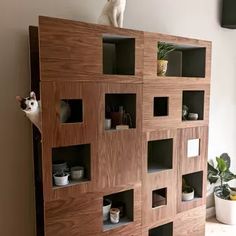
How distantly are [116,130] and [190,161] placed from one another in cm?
73

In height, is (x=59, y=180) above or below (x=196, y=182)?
above

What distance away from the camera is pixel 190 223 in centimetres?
214

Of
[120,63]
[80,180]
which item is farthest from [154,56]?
[80,180]

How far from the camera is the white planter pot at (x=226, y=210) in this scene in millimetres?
2648

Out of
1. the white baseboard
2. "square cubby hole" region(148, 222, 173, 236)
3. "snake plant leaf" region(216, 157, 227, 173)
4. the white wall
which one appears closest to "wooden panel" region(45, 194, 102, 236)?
the white wall

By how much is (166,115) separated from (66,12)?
933 mm

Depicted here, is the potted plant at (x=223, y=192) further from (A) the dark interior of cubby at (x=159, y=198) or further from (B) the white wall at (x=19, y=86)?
(B) the white wall at (x=19, y=86)

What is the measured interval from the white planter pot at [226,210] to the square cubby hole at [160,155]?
1005 millimetres

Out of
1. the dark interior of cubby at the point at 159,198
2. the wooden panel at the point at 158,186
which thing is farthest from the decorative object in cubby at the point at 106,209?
the dark interior of cubby at the point at 159,198

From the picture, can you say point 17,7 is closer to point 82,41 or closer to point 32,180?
point 82,41

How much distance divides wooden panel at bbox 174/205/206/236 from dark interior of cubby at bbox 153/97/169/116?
2.46ft

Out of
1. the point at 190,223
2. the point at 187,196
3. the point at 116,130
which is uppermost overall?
the point at 116,130

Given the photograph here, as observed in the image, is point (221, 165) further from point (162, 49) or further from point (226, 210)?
point (162, 49)

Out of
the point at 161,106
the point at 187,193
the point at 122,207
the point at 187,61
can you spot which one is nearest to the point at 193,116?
the point at 161,106
